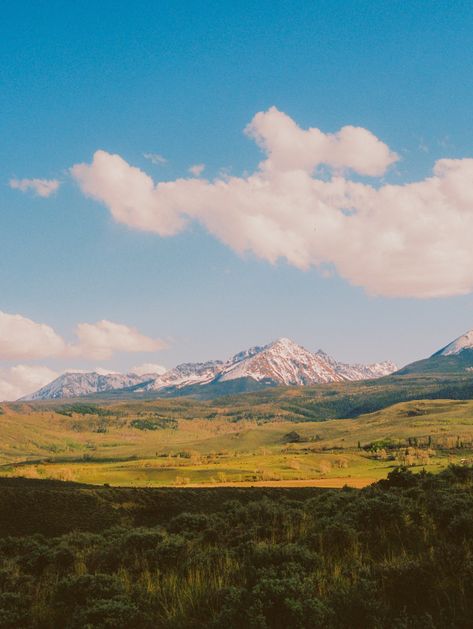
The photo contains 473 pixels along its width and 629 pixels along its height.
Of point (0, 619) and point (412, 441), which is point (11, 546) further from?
point (412, 441)

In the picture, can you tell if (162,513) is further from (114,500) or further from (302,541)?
(302,541)

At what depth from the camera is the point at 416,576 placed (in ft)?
33.3

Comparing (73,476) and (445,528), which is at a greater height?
(445,528)

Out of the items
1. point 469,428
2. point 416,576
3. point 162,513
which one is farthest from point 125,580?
point 469,428

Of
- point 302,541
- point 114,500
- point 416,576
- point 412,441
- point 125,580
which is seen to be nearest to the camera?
point 416,576

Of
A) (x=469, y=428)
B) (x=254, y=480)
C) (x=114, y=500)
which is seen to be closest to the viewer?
(x=114, y=500)

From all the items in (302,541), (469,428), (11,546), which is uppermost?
(302,541)

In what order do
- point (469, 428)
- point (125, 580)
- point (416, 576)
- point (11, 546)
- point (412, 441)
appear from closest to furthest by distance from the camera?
point (416, 576), point (125, 580), point (11, 546), point (412, 441), point (469, 428)

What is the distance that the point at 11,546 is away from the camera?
78.1 feet

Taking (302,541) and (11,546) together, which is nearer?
(302,541)

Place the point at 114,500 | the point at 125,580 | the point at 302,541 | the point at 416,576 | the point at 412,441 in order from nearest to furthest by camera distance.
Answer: the point at 416,576 → the point at 125,580 → the point at 302,541 → the point at 114,500 → the point at 412,441

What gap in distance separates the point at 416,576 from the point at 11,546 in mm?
20705

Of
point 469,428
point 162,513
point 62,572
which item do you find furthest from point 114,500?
point 469,428

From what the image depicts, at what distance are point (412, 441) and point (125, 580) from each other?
166280 mm
